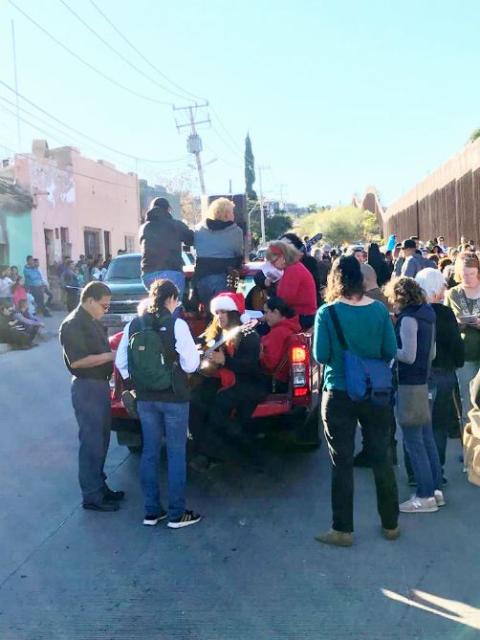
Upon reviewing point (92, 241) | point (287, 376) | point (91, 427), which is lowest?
point (91, 427)

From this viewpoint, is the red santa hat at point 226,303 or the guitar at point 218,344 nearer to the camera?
the guitar at point 218,344

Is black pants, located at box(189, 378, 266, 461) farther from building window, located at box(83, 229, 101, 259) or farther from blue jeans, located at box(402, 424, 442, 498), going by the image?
building window, located at box(83, 229, 101, 259)

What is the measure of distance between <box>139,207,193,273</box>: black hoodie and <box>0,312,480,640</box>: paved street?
2.33 m

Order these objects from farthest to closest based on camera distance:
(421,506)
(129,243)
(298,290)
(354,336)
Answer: (129,243) < (298,290) < (421,506) < (354,336)

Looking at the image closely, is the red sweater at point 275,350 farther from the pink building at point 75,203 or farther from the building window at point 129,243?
the building window at point 129,243

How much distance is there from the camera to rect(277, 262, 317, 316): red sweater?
274 inches

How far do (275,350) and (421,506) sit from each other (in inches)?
65.6

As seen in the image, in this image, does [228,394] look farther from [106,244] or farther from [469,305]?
[106,244]

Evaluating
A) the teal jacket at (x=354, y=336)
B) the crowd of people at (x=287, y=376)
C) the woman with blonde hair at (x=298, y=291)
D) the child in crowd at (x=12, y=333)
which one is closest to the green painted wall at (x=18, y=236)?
the child in crowd at (x=12, y=333)

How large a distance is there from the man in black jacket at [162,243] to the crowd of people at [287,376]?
4.76 feet

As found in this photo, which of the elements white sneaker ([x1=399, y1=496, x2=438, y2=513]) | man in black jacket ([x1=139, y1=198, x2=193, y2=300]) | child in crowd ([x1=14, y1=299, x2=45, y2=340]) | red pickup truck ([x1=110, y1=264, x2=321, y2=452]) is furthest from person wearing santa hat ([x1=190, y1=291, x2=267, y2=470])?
child in crowd ([x1=14, y1=299, x2=45, y2=340])

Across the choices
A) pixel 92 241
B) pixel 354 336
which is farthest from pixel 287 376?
pixel 92 241

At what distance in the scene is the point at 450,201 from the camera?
22016 millimetres

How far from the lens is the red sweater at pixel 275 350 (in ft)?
20.0
